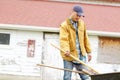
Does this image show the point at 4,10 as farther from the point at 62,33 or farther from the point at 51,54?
the point at 62,33

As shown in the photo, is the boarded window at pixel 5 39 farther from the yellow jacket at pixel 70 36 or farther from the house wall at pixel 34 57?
the yellow jacket at pixel 70 36

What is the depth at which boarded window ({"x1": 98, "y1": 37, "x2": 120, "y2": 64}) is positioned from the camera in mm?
19891

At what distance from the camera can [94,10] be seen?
65.6 feet

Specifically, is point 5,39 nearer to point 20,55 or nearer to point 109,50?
point 20,55

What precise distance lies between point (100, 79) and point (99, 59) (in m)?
11.9

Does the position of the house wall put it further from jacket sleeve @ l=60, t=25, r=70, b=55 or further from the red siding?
jacket sleeve @ l=60, t=25, r=70, b=55

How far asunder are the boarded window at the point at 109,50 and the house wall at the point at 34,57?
16 centimetres

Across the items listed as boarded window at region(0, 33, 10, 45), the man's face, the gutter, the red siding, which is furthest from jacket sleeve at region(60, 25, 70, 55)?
boarded window at region(0, 33, 10, 45)

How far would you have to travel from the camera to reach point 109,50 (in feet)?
65.6

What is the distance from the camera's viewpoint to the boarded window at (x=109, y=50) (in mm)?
19891

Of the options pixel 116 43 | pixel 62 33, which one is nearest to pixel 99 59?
pixel 116 43

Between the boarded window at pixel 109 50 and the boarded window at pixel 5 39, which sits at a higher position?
the boarded window at pixel 5 39

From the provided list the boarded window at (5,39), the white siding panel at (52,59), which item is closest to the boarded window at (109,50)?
the white siding panel at (52,59)

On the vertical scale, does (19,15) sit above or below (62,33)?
above
